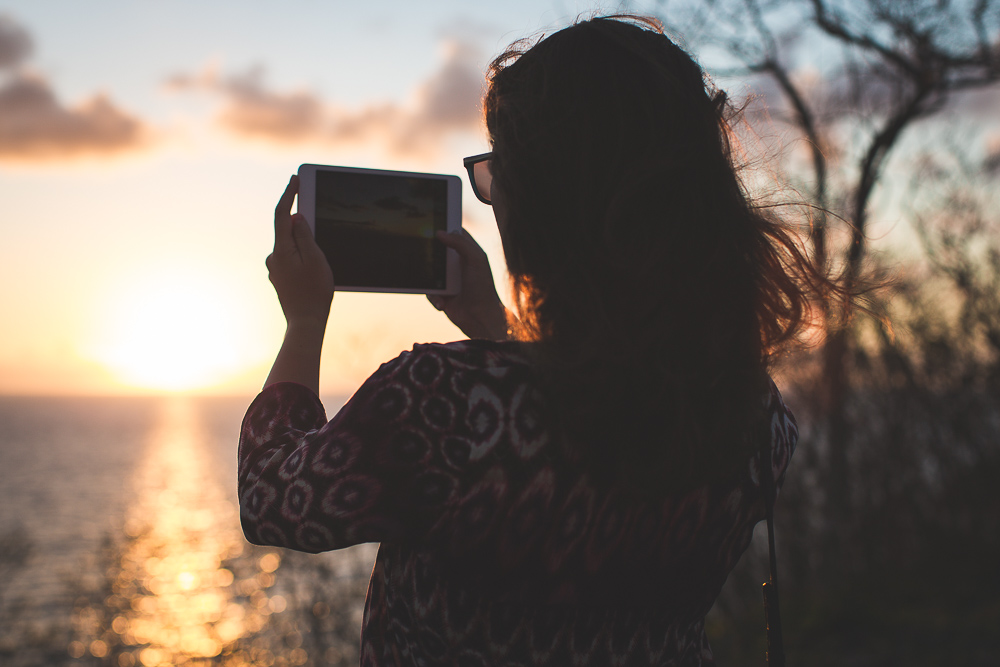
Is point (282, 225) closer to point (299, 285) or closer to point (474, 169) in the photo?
point (299, 285)

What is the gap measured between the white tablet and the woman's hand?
3 centimetres

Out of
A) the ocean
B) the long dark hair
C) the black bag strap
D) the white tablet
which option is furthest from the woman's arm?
the ocean

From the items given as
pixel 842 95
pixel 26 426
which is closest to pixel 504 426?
pixel 842 95

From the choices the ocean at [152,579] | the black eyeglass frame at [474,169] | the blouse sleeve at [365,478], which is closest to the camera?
the blouse sleeve at [365,478]

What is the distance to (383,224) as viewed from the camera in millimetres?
1402

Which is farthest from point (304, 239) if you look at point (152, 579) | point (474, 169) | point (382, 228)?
point (152, 579)

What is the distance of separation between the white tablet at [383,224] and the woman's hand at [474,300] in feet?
0.10

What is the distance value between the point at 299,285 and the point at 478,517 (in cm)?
54

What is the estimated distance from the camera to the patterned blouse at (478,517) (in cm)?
89

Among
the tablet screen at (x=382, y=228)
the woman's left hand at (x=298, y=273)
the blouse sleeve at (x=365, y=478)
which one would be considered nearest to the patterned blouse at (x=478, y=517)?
the blouse sleeve at (x=365, y=478)

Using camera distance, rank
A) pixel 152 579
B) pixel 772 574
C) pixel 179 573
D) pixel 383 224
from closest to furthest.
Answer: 1. pixel 772 574
2. pixel 383 224
3. pixel 152 579
4. pixel 179 573

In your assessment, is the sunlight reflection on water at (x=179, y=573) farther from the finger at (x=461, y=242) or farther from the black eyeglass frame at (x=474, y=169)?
the black eyeglass frame at (x=474, y=169)

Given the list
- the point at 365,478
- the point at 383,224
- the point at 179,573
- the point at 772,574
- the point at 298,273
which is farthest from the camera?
the point at 179,573

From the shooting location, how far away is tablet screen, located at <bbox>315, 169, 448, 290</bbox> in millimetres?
1349
